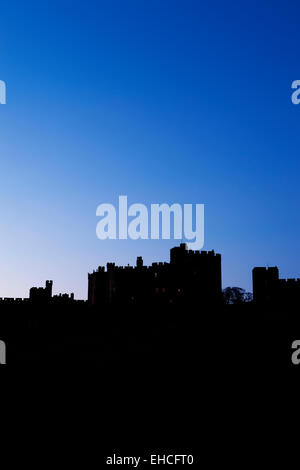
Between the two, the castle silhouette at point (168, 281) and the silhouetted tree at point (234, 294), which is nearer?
the castle silhouette at point (168, 281)

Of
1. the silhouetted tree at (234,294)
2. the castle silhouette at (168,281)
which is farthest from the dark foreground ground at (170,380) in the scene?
the silhouetted tree at (234,294)

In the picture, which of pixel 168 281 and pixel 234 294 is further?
pixel 234 294

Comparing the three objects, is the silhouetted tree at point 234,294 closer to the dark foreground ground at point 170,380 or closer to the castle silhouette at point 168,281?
the castle silhouette at point 168,281

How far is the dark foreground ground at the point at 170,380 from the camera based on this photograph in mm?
21672

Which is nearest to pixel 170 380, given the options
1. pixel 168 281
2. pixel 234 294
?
pixel 168 281

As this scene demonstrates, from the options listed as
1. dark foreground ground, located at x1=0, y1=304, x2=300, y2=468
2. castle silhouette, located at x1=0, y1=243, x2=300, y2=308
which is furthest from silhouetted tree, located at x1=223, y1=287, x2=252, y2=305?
dark foreground ground, located at x1=0, y1=304, x2=300, y2=468

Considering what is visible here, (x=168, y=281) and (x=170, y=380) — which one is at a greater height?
(x=168, y=281)

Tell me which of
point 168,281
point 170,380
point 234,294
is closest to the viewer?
point 170,380

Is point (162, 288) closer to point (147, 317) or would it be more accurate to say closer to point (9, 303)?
point (9, 303)

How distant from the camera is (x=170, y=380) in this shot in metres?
25.4

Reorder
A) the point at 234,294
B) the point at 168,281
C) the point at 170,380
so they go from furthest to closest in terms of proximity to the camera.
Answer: the point at 234,294 < the point at 168,281 < the point at 170,380

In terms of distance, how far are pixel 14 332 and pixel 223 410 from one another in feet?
41.8

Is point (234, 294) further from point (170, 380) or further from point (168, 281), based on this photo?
point (170, 380)
